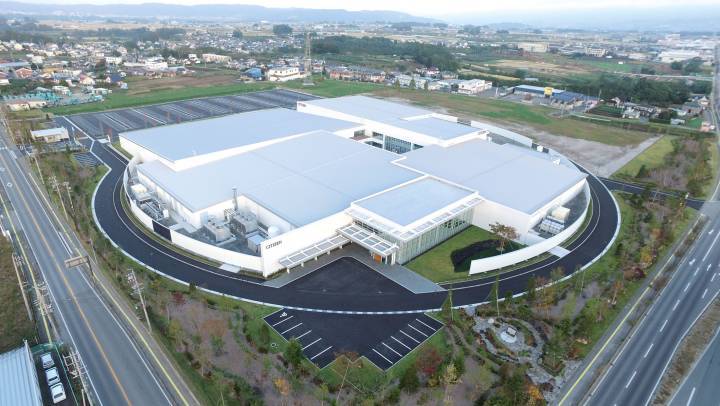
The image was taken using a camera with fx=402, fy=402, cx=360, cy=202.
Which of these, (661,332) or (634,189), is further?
(634,189)

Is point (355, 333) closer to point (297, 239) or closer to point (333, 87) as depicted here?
point (297, 239)

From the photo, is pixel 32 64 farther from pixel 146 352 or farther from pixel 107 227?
pixel 146 352

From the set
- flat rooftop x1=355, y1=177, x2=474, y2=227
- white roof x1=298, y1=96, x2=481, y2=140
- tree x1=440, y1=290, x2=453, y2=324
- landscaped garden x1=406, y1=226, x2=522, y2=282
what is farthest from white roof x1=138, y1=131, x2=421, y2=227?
tree x1=440, y1=290, x2=453, y2=324

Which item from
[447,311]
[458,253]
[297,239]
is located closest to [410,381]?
[447,311]

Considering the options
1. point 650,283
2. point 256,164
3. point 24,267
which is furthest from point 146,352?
point 650,283

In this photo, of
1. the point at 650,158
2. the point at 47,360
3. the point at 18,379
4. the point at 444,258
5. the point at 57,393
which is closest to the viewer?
the point at 18,379
